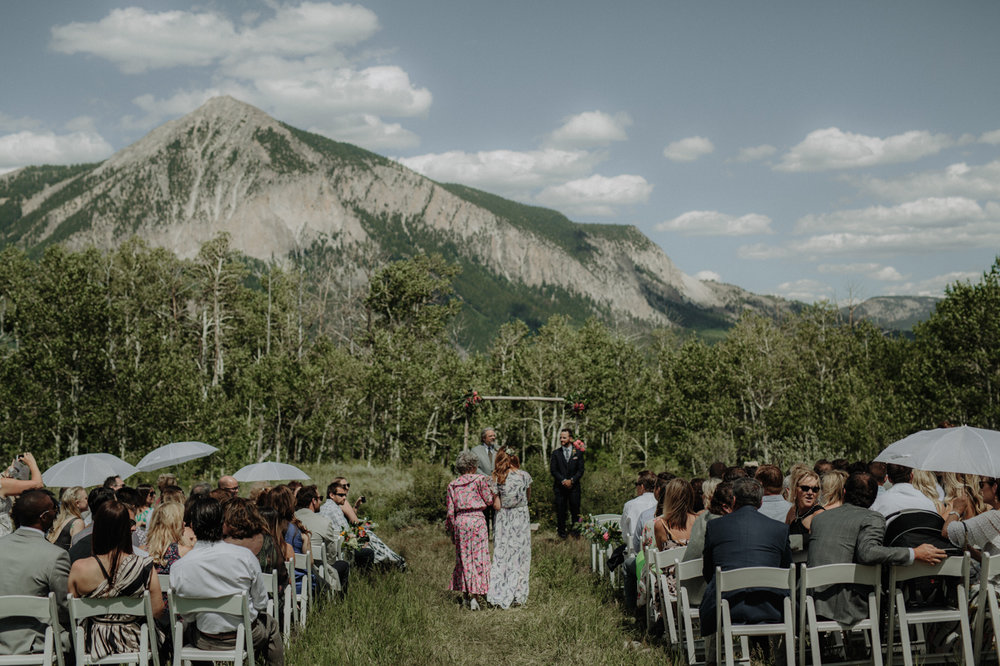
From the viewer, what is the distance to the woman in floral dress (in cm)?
832

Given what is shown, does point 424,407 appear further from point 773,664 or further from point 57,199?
point 57,199

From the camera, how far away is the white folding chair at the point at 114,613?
466 centimetres

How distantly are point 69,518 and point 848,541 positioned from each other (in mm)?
6380

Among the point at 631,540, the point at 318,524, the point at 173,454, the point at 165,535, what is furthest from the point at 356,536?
the point at 173,454

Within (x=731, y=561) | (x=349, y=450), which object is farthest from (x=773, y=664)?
(x=349, y=450)

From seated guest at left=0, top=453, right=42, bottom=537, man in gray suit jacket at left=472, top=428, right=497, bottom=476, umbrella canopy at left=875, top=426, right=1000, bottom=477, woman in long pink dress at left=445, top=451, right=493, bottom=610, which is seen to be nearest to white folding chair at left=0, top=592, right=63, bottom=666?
seated guest at left=0, top=453, right=42, bottom=537

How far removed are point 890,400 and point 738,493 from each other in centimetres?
3100

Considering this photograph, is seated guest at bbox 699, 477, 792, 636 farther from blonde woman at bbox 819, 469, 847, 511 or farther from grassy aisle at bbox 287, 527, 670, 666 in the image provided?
grassy aisle at bbox 287, 527, 670, 666

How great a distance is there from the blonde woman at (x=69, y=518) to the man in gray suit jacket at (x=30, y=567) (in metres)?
1.60

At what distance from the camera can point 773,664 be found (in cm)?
563

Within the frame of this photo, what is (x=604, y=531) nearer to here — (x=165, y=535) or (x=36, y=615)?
(x=165, y=535)

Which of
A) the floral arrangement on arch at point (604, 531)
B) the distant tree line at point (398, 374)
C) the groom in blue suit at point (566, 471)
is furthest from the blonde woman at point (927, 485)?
the distant tree line at point (398, 374)

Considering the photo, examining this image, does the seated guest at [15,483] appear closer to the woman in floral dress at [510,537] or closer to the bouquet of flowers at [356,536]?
the bouquet of flowers at [356,536]

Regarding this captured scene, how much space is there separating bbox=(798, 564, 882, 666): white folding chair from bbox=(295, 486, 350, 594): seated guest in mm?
4734
